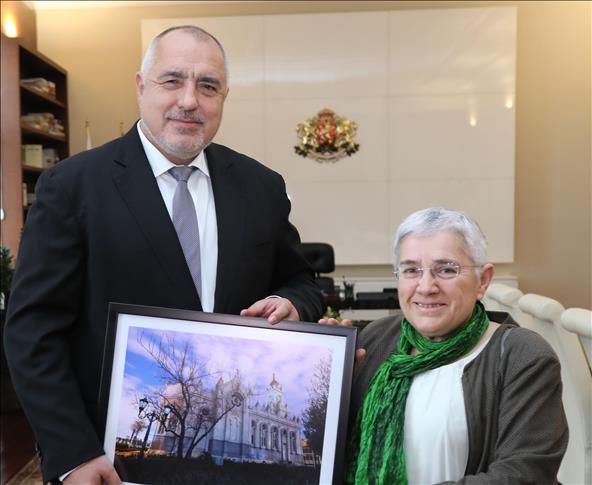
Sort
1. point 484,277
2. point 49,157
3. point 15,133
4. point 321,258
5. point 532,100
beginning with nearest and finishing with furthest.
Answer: point 484,277, point 321,258, point 15,133, point 49,157, point 532,100

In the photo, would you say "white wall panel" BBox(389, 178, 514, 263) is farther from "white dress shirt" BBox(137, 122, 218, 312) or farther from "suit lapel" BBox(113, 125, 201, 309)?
"suit lapel" BBox(113, 125, 201, 309)

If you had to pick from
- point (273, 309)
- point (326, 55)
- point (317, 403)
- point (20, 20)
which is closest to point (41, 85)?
point (20, 20)

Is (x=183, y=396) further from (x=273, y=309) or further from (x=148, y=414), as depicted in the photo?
(x=273, y=309)

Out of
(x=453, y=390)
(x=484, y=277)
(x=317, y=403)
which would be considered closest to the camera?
(x=317, y=403)

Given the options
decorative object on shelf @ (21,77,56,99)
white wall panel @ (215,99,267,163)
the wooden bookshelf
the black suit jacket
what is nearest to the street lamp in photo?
the black suit jacket

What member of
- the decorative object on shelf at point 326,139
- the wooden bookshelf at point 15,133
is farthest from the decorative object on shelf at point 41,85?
the decorative object on shelf at point 326,139

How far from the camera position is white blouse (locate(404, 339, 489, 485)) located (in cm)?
136

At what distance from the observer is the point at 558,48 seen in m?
7.01

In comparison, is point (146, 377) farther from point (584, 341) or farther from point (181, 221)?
point (584, 341)

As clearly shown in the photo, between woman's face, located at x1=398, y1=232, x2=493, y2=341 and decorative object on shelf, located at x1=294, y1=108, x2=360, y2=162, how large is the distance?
558 cm

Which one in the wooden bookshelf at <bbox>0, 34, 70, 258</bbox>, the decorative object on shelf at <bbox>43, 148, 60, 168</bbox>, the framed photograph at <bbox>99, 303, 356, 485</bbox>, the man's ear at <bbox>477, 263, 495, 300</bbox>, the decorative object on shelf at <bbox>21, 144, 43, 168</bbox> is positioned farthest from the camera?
the decorative object on shelf at <bbox>43, 148, 60, 168</bbox>

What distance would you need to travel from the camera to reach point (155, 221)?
4.75 feet

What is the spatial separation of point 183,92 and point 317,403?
30.6 inches

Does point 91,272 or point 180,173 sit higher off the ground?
point 180,173
